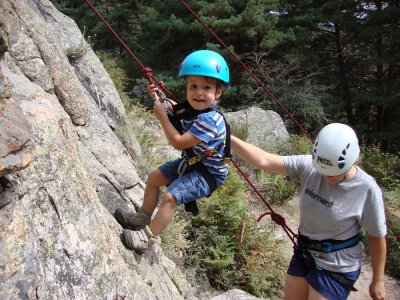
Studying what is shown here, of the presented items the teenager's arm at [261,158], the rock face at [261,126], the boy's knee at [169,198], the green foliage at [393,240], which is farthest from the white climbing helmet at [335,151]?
the rock face at [261,126]

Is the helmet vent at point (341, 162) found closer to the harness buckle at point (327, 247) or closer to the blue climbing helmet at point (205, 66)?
the harness buckle at point (327, 247)

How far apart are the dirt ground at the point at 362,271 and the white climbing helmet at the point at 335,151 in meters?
4.81

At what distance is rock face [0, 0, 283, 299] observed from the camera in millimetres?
1810

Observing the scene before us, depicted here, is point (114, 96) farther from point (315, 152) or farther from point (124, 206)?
point (315, 152)

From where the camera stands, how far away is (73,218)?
7.43 ft

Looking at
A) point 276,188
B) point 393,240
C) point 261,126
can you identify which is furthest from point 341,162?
point 261,126

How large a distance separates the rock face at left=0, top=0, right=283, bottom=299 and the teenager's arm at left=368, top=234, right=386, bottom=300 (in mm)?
1560

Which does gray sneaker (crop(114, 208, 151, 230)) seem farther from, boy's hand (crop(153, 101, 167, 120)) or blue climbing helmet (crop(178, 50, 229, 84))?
blue climbing helmet (crop(178, 50, 229, 84))

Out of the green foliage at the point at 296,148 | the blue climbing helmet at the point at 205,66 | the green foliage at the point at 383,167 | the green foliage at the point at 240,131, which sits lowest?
the green foliage at the point at 383,167

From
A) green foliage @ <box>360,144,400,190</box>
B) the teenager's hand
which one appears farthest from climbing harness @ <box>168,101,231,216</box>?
green foliage @ <box>360,144,400,190</box>

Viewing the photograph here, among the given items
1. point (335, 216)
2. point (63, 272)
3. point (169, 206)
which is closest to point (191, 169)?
point (169, 206)

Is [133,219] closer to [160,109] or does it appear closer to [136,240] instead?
[136,240]

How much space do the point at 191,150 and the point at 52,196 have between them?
1.15m

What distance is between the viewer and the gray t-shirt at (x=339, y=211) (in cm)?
278
